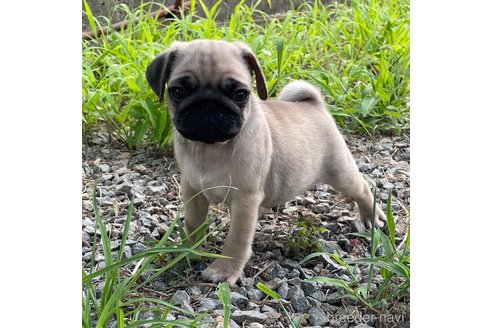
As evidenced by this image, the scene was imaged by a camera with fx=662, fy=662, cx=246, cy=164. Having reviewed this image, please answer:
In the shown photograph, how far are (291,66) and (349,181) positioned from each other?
127cm

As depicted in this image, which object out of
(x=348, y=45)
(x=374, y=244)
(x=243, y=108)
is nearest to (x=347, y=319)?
(x=374, y=244)

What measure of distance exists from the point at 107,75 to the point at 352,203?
143cm

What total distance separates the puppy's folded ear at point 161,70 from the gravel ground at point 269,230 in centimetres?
57

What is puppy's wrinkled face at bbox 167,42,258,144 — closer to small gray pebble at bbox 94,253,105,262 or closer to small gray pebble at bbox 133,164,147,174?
small gray pebble at bbox 94,253,105,262

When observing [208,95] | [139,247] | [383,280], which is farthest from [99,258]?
[383,280]

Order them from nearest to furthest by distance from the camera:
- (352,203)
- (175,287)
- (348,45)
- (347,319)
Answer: (347,319) < (175,287) < (352,203) < (348,45)

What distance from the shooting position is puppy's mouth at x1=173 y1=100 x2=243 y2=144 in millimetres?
2062

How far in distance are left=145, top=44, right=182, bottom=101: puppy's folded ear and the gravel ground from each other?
1.86 ft

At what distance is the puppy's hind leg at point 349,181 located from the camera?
2.77 m

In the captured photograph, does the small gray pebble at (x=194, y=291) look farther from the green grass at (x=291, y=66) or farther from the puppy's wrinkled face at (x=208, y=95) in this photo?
the green grass at (x=291, y=66)

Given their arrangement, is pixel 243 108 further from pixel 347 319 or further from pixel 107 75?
pixel 107 75

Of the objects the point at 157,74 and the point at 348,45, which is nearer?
the point at 157,74

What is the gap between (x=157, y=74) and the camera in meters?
2.28

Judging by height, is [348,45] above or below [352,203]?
above
